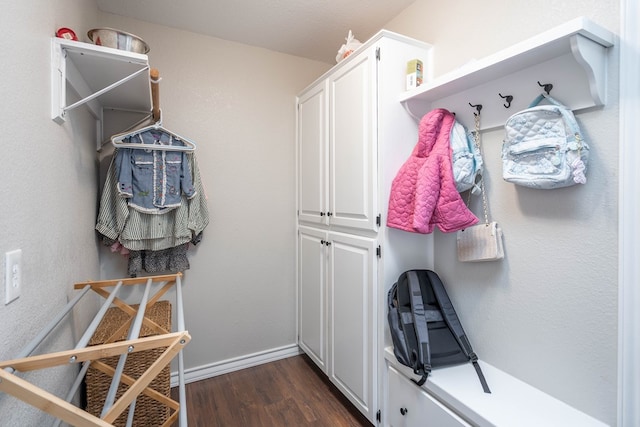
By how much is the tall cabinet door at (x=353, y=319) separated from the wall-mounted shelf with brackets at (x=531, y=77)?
787 mm

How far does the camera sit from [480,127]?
140 centimetres

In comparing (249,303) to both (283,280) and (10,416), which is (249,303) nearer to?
(283,280)

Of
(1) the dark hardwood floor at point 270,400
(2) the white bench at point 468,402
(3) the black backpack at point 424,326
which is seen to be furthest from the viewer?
(1) the dark hardwood floor at point 270,400

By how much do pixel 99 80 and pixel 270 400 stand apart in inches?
79.9

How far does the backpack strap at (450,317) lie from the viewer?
1.40 metres

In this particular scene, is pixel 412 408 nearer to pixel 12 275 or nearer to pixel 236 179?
pixel 12 275

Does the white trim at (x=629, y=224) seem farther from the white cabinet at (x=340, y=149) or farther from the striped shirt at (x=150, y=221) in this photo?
the striped shirt at (x=150, y=221)

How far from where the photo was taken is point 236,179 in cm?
228

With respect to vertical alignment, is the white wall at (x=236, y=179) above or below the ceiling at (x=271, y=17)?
below

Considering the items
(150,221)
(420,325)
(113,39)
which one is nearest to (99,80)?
(113,39)

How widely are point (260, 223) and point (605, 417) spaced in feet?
6.75

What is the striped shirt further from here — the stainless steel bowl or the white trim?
the white trim

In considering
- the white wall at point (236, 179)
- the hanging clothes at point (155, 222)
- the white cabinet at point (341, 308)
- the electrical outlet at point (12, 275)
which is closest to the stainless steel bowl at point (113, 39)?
the hanging clothes at point (155, 222)

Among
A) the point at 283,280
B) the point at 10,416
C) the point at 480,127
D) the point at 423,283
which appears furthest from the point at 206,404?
the point at 480,127
